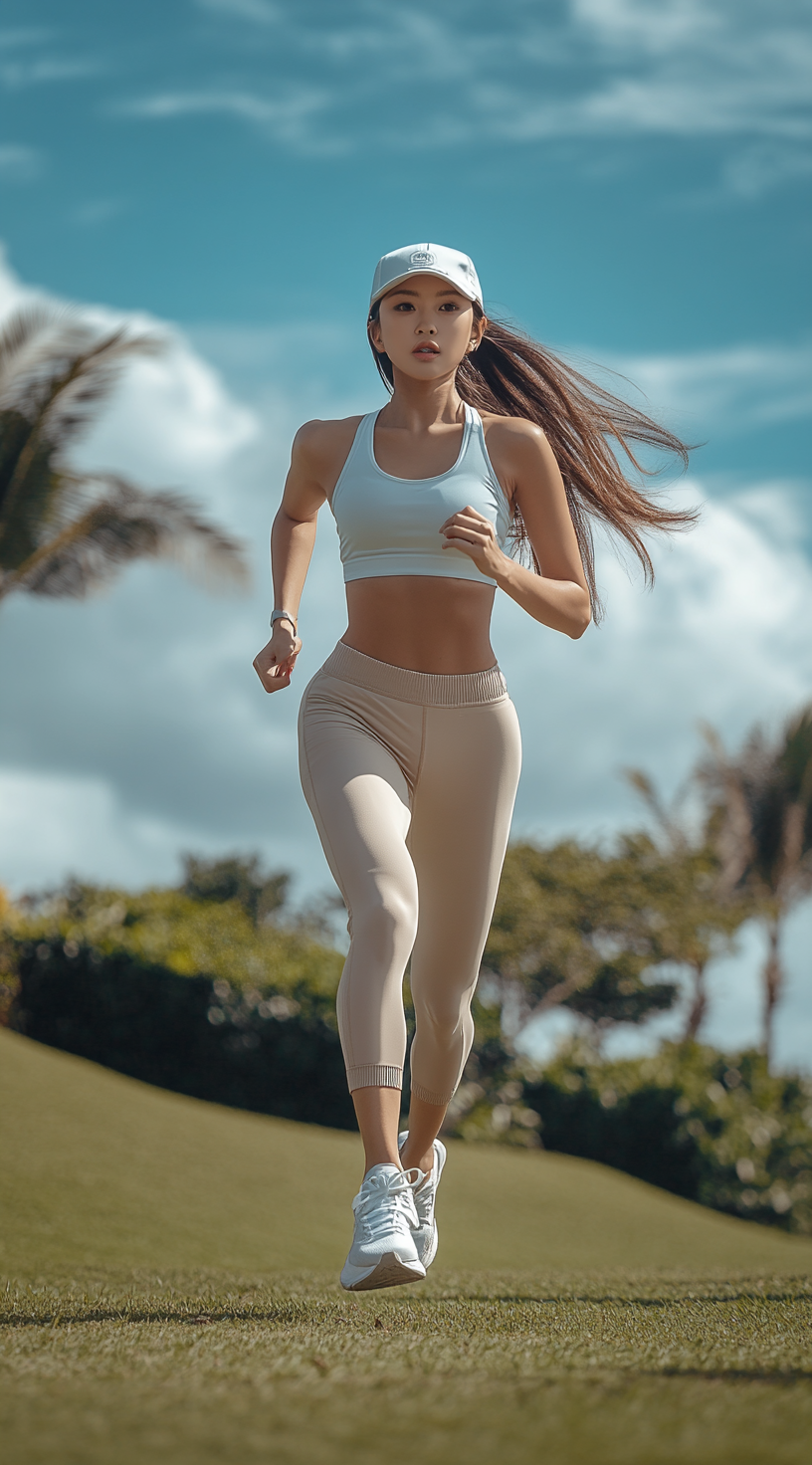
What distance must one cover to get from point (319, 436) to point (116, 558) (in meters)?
11.4

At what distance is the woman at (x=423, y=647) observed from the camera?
307 cm

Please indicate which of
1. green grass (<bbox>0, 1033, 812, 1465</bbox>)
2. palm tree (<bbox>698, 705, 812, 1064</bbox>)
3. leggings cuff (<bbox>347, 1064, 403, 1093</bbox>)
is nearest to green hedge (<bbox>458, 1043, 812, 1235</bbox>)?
green grass (<bbox>0, 1033, 812, 1465</bbox>)

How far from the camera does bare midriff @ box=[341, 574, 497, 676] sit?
3.31 m

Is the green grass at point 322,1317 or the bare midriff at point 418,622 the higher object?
the bare midriff at point 418,622

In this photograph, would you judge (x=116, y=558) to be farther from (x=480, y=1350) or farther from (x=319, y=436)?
(x=480, y=1350)

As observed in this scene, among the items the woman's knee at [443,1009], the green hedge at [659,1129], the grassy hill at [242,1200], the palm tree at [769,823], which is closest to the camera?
the woman's knee at [443,1009]

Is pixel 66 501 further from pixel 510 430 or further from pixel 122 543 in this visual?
pixel 510 430

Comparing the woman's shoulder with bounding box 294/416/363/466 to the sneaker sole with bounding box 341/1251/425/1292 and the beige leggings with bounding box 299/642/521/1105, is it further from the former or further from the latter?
the sneaker sole with bounding box 341/1251/425/1292

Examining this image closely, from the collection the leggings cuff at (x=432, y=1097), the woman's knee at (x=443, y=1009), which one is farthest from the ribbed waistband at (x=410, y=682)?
the leggings cuff at (x=432, y=1097)

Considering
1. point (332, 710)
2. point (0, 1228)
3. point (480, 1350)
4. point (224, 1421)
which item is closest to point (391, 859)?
point (332, 710)

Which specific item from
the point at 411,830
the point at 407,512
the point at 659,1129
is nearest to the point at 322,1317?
the point at 411,830

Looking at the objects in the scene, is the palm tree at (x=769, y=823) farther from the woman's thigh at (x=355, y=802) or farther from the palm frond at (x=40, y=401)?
the woman's thigh at (x=355, y=802)

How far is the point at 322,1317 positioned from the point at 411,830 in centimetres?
124

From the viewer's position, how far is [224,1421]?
155 cm
